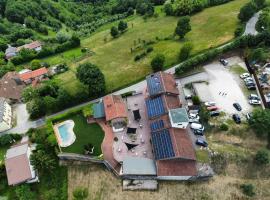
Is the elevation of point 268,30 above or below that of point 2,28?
above

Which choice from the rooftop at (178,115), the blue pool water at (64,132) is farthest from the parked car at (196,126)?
the blue pool water at (64,132)

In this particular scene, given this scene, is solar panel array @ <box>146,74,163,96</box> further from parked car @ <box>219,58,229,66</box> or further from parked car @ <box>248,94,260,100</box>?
parked car @ <box>248,94,260,100</box>

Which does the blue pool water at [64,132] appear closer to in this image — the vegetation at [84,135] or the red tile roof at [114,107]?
the vegetation at [84,135]

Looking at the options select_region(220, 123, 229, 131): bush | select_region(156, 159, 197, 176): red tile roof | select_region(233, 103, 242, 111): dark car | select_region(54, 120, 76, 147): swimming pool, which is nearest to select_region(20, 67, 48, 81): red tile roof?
select_region(54, 120, 76, 147): swimming pool

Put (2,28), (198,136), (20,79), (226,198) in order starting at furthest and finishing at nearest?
(2,28), (20,79), (198,136), (226,198)

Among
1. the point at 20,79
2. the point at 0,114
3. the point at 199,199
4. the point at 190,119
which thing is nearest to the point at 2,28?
the point at 20,79

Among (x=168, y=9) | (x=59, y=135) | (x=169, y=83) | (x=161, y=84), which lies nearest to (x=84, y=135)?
(x=59, y=135)

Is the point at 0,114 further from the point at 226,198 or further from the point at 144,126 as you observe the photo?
the point at 226,198
